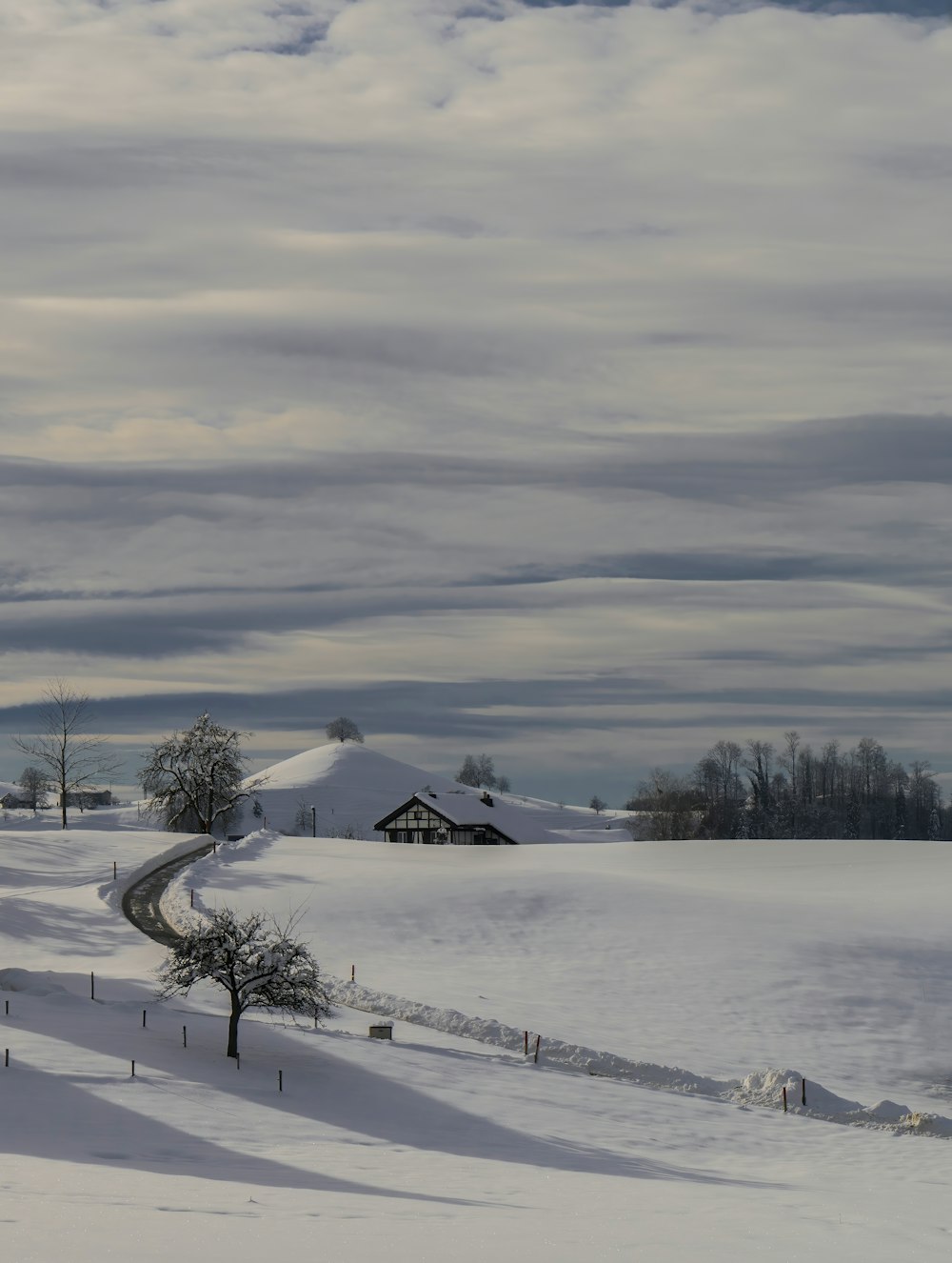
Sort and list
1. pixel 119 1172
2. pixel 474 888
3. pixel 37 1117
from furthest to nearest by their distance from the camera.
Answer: pixel 474 888, pixel 37 1117, pixel 119 1172

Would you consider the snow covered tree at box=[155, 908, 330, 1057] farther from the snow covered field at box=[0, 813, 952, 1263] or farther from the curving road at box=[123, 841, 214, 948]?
the curving road at box=[123, 841, 214, 948]

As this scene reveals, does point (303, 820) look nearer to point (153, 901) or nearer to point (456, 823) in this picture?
point (456, 823)

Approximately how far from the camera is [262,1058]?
38.2 metres

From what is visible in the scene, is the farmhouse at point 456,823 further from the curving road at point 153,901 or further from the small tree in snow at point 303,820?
the small tree in snow at point 303,820

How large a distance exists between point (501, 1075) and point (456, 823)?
81083 mm

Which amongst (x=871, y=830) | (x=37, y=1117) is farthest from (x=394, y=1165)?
(x=871, y=830)

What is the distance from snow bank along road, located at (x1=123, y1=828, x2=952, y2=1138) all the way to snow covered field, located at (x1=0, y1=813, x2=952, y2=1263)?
2.22ft

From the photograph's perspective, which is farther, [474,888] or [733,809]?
[733,809]

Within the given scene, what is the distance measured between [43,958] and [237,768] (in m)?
71.2

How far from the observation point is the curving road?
60.0 metres

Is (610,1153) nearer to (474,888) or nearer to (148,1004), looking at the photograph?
(148,1004)

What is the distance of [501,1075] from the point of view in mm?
38188

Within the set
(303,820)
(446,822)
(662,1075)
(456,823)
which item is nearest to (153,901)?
(662,1075)

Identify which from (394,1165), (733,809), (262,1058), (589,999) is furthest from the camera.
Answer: (733,809)
